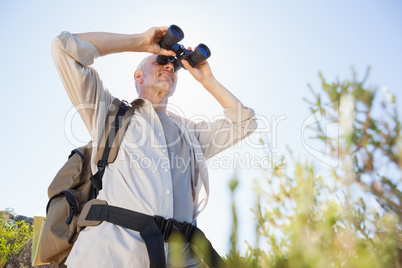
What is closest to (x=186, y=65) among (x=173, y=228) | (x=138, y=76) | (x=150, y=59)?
(x=150, y=59)

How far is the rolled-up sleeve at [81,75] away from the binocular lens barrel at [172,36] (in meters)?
0.64

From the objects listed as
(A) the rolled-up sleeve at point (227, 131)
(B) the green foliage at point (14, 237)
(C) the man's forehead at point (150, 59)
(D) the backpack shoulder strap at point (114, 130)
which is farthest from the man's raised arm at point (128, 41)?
(B) the green foliage at point (14, 237)

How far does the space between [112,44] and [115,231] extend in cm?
138

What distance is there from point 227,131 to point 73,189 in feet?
4.39

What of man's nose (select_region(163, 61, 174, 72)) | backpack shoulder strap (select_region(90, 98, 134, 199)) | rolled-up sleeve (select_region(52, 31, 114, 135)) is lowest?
backpack shoulder strap (select_region(90, 98, 134, 199))

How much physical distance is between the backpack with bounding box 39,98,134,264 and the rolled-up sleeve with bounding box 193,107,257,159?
769 millimetres

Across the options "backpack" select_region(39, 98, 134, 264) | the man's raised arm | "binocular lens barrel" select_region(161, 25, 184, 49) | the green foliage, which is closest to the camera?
"backpack" select_region(39, 98, 134, 264)

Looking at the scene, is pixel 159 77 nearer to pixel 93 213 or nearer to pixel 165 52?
pixel 165 52

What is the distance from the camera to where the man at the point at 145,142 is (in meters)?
1.76

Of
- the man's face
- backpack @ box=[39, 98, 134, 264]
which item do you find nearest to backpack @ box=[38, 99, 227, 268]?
backpack @ box=[39, 98, 134, 264]

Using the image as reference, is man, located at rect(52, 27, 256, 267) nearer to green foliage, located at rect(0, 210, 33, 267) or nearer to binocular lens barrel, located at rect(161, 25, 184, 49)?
binocular lens barrel, located at rect(161, 25, 184, 49)

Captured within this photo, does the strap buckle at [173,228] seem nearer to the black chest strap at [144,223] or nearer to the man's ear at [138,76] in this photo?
the black chest strap at [144,223]

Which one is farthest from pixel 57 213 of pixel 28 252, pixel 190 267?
pixel 28 252

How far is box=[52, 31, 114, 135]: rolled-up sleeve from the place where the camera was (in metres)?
2.12
